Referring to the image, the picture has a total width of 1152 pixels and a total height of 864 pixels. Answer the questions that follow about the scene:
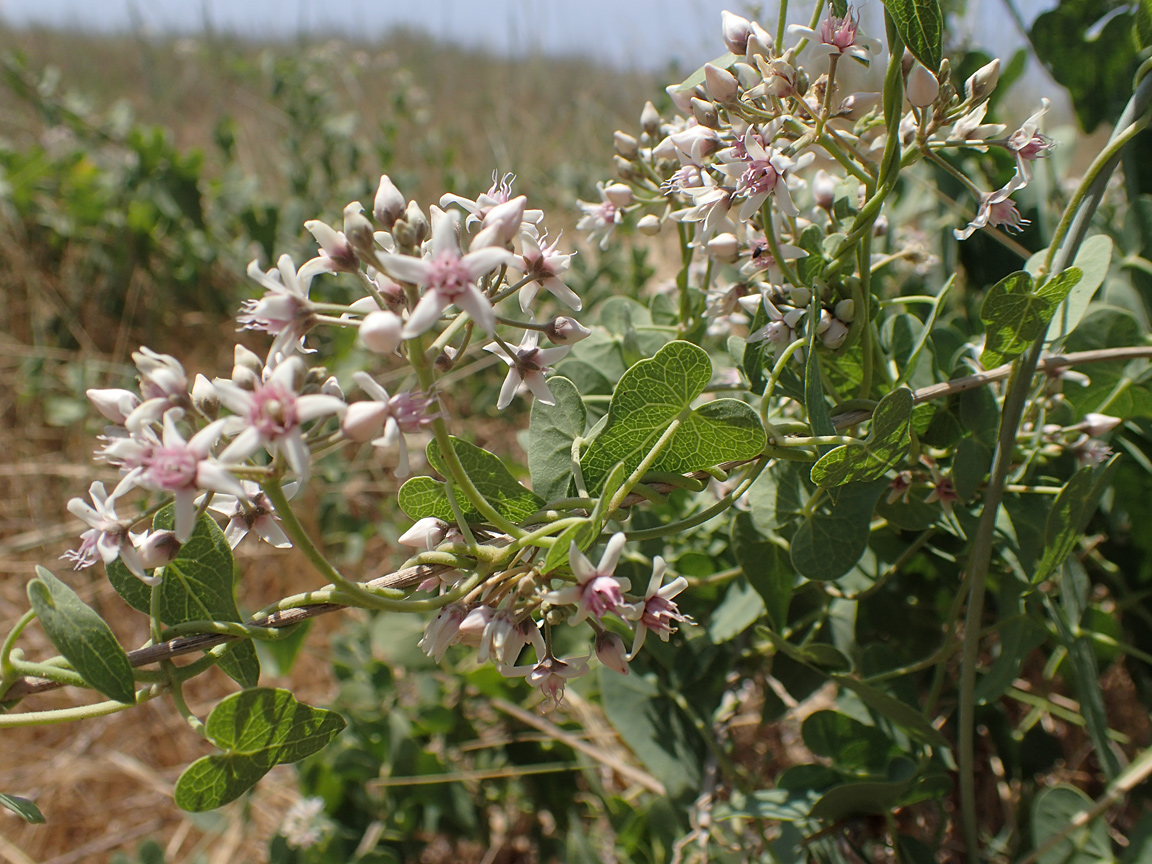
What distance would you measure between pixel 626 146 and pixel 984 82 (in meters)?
0.45

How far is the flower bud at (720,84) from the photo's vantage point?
784 mm

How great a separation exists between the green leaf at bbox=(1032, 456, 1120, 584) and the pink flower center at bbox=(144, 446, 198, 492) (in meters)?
0.85

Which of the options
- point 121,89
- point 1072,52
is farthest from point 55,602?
point 121,89

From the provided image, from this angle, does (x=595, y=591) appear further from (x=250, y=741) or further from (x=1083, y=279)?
(x=1083, y=279)

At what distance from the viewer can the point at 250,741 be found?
0.74 meters

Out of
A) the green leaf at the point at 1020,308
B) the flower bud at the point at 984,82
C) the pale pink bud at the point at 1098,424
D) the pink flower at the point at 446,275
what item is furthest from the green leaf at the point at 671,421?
the pale pink bud at the point at 1098,424

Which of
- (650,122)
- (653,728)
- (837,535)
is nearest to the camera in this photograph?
(837,535)

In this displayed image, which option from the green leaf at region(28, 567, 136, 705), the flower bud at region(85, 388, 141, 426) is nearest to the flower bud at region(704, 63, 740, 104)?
the flower bud at region(85, 388, 141, 426)

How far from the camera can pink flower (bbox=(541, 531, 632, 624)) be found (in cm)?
70

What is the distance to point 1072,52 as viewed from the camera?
1403 mm

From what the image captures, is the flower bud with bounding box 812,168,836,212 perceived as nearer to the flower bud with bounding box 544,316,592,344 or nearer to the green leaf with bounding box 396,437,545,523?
the flower bud with bounding box 544,316,592,344

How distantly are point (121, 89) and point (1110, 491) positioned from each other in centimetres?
1162

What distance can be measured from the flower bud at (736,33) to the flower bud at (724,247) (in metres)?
0.19

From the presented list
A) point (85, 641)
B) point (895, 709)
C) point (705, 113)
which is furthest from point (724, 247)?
point (85, 641)
